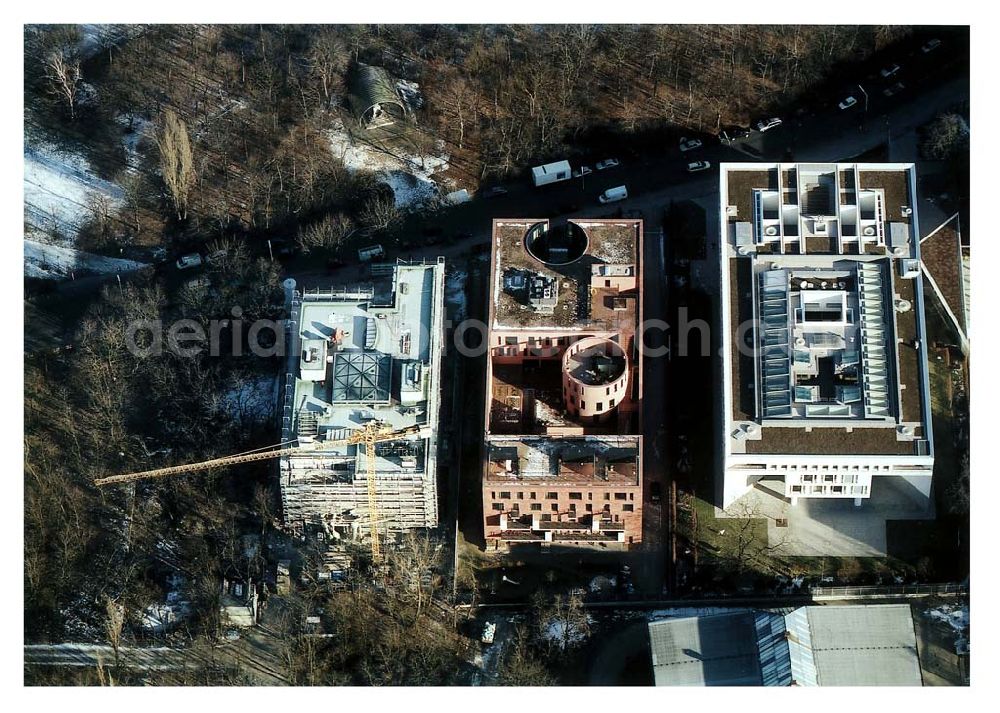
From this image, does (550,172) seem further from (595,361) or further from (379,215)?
(595,361)

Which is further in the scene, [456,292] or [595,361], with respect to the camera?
[456,292]

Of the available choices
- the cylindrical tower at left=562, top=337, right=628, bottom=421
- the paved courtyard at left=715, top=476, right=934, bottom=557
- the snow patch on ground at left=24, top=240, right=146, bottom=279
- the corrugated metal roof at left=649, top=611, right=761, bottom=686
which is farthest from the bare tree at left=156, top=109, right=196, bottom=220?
the corrugated metal roof at left=649, top=611, right=761, bottom=686

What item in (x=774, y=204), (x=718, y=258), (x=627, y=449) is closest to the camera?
(x=627, y=449)

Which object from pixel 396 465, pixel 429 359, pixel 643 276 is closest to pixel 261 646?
pixel 396 465

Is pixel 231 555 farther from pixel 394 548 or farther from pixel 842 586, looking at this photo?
pixel 842 586

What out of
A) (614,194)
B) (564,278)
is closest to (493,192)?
(614,194)

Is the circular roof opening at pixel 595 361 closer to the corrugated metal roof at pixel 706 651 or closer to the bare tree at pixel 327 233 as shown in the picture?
the corrugated metal roof at pixel 706 651

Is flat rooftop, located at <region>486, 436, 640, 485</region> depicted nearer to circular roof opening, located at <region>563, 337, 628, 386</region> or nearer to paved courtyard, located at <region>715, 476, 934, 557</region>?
circular roof opening, located at <region>563, 337, 628, 386</region>
